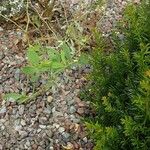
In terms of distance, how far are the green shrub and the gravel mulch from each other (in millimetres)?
117

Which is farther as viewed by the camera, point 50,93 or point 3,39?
point 3,39

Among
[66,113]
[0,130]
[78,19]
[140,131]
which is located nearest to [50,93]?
[66,113]

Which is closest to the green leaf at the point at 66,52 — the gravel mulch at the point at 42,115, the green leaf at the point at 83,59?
the green leaf at the point at 83,59

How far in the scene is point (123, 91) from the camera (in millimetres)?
2391

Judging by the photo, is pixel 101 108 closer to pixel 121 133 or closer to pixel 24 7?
pixel 121 133

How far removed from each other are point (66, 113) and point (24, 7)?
0.81 meters

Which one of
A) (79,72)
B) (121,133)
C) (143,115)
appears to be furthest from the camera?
(79,72)

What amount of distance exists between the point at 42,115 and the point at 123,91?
1.65 ft

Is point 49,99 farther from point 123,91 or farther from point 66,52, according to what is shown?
point 123,91

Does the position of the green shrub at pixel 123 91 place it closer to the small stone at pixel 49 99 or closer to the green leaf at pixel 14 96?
the small stone at pixel 49 99

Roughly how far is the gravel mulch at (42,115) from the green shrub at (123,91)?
117 mm

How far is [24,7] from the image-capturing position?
3.09 m

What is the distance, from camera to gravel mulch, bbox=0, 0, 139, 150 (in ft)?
8.38

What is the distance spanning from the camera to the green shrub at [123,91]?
2100 mm
